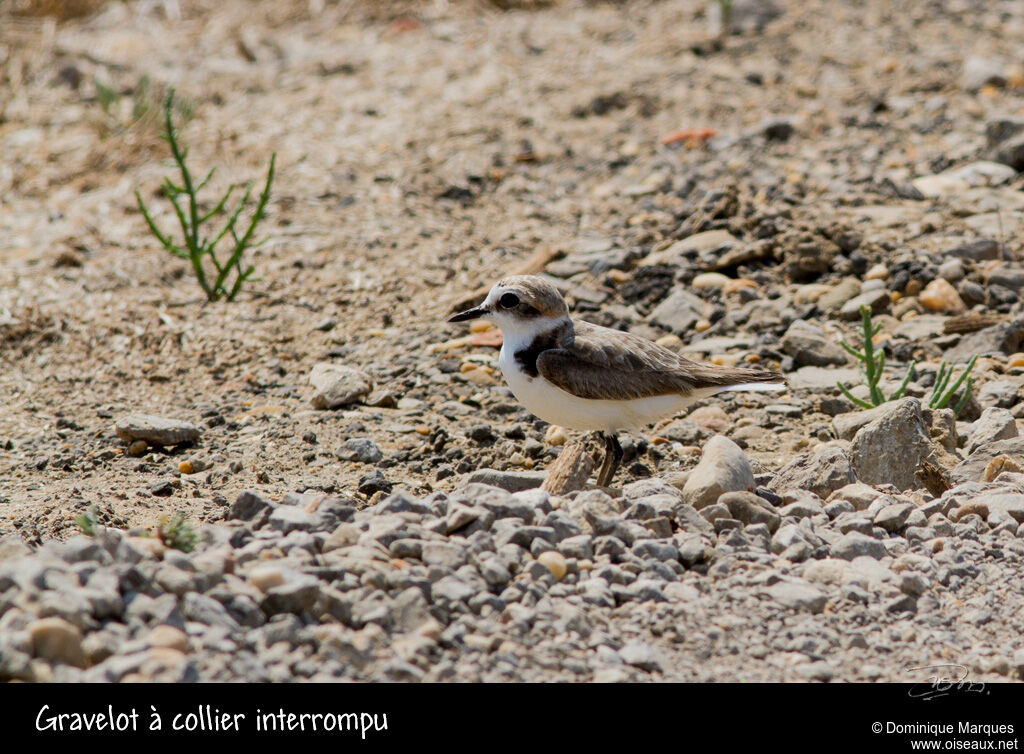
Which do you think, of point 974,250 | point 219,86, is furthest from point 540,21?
point 974,250

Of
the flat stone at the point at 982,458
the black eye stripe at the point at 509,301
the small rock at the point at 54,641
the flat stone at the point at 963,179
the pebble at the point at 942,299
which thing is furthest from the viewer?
the flat stone at the point at 963,179

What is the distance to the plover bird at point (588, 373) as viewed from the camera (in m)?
4.77

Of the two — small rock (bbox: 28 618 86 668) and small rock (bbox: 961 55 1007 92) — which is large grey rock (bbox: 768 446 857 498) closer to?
small rock (bbox: 28 618 86 668)

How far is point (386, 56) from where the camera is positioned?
10539mm

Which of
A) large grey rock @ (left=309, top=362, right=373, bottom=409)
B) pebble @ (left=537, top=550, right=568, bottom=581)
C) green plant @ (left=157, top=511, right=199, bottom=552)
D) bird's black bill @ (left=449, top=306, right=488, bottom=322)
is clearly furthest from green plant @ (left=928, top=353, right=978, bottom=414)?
green plant @ (left=157, top=511, right=199, bottom=552)

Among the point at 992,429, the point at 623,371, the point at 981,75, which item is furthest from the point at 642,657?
the point at 981,75

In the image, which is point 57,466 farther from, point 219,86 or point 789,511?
point 219,86

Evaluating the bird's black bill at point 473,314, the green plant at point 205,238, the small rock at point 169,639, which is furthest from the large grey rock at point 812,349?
the small rock at point 169,639

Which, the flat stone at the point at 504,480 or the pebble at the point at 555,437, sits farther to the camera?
the pebble at the point at 555,437

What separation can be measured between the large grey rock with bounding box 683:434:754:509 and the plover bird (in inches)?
19.9

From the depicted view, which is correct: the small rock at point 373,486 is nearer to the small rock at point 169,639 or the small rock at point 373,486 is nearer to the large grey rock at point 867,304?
the small rock at point 169,639
